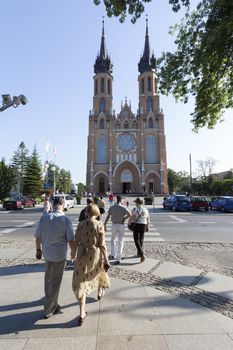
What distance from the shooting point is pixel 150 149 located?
69.4 m

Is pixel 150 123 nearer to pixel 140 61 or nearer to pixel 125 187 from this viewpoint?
pixel 125 187

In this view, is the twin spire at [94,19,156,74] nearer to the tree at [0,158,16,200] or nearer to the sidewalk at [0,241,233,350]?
the tree at [0,158,16,200]

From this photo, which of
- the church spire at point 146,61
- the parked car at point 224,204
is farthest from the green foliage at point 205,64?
the church spire at point 146,61

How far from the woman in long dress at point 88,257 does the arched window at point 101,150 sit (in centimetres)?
6517

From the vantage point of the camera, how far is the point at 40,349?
3172mm

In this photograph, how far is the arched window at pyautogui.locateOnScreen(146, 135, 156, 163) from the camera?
226 ft

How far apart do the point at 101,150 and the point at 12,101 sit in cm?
5691

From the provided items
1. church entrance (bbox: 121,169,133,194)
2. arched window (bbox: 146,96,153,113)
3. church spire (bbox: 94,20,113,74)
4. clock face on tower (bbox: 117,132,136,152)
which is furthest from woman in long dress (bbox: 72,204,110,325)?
church spire (bbox: 94,20,113,74)

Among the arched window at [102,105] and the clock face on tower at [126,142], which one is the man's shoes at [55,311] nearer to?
the clock face on tower at [126,142]

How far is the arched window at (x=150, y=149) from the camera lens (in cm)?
6900

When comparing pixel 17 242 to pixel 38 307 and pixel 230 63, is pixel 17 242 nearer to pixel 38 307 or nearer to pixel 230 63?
pixel 38 307

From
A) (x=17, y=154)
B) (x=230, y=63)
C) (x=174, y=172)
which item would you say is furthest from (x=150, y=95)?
(x=230, y=63)

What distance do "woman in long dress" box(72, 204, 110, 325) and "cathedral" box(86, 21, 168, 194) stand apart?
61.7 m

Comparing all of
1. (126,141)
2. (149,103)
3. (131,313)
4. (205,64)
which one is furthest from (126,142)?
(131,313)
